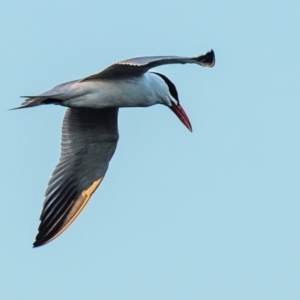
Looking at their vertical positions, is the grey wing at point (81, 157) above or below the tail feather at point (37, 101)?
below

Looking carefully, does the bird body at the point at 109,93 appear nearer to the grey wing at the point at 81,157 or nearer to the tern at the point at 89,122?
the tern at the point at 89,122

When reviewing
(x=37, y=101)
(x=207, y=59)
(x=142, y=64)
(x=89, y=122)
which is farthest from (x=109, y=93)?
(x=89, y=122)

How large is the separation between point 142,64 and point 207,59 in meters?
1.31

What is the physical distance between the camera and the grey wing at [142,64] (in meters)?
11.7

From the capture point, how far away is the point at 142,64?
11586 mm

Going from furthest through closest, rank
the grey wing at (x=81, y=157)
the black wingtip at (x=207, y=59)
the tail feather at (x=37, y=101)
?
1. the grey wing at (x=81, y=157)
2. the tail feather at (x=37, y=101)
3. the black wingtip at (x=207, y=59)

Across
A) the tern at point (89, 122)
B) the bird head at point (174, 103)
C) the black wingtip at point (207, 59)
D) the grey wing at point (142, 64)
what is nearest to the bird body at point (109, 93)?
the tern at point (89, 122)

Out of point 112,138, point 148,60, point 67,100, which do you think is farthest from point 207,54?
point 112,138

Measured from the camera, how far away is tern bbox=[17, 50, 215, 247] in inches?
517

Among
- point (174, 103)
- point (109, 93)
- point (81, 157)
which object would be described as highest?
point (109, 93)

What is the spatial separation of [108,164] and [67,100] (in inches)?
92.6

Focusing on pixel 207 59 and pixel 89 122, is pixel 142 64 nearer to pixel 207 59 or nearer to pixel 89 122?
pixel 207 59

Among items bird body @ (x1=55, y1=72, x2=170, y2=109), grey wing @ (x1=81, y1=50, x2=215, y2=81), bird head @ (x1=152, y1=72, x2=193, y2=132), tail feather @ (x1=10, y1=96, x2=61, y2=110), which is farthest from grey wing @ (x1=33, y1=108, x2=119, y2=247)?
tail feather @ (x1=10, y1=96, x2=61, y2=110)

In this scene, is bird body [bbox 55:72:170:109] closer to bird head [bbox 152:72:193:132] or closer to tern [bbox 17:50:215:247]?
tern [bbox 17:50:215:247]
